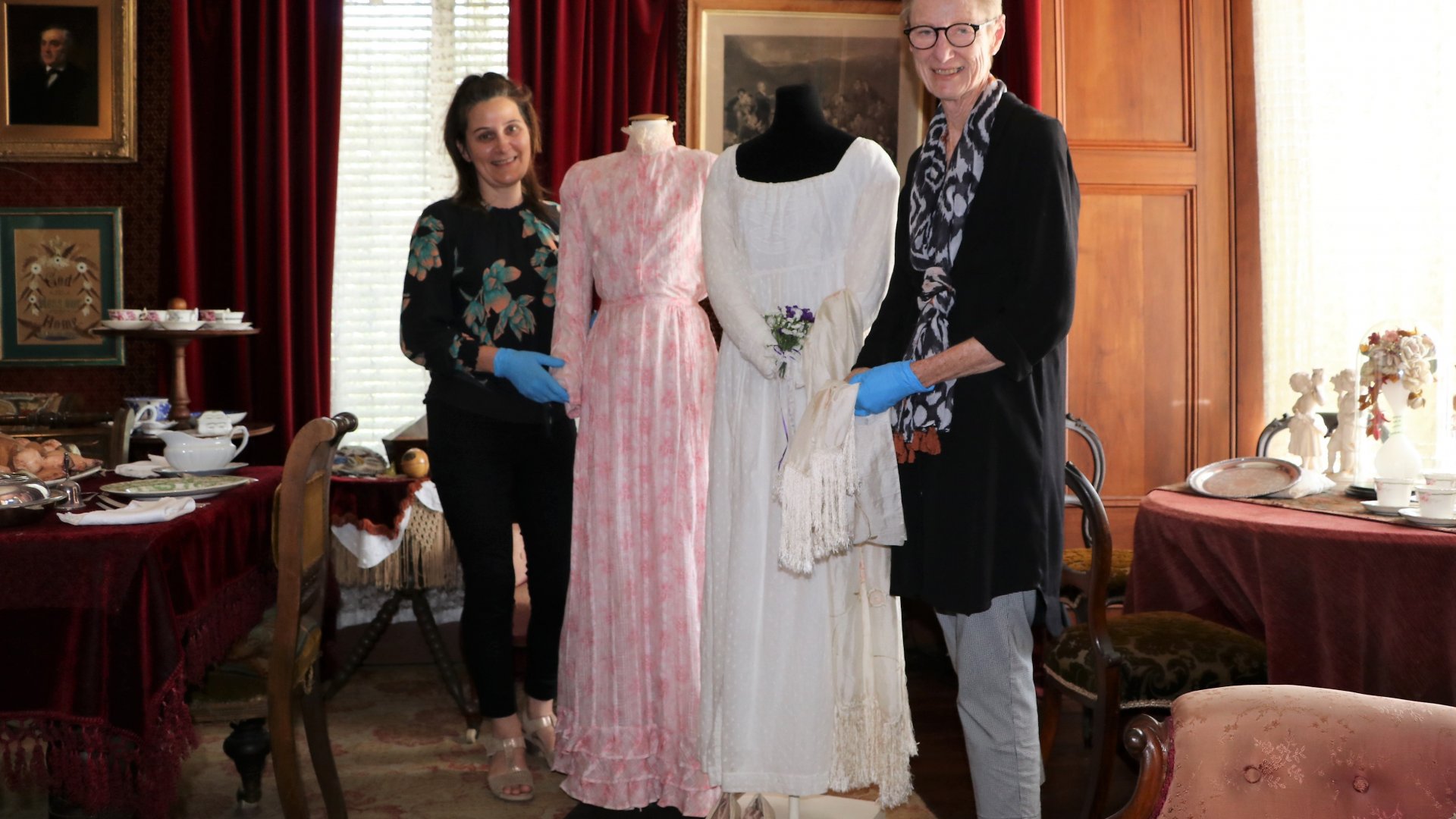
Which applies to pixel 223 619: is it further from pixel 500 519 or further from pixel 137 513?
pixel 500 519

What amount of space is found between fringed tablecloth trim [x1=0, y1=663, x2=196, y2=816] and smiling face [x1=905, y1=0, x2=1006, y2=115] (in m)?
1.57

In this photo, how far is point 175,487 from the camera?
2262mm

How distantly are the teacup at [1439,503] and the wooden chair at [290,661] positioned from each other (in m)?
2.09

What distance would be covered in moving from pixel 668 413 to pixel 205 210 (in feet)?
8.28

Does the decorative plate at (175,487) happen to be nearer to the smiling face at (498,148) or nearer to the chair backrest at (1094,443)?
the smiling face at (498,148)

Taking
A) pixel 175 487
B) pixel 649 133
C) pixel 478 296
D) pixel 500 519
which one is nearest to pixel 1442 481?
pixel 649 133

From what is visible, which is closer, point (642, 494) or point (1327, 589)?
point (1327, 589)

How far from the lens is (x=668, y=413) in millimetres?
2395

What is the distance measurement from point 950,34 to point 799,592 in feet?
3.35

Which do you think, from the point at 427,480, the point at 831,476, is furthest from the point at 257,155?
the point at 831,476

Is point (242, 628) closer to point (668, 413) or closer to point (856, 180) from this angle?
point (668, 413)

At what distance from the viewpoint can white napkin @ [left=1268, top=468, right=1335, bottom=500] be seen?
2506 mm

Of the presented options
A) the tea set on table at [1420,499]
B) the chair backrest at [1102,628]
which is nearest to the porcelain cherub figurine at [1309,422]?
the tea set on table at [1420,499]

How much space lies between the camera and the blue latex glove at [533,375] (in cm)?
247
